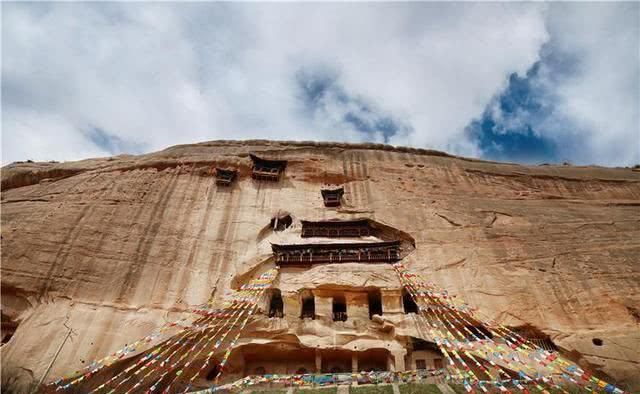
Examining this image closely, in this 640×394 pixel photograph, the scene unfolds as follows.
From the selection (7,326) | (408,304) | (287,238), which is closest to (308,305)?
(287,238)

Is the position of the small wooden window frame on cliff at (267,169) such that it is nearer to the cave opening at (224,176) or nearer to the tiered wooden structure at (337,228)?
the cave opening at (224,176)

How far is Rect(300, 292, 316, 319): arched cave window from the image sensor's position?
16.3 meters

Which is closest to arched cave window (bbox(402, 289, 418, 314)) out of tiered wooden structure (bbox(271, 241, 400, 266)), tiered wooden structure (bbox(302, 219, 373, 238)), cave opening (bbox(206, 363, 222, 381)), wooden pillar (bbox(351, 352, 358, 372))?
tiered wooden structure (bbox(271, 241, 400, 266))

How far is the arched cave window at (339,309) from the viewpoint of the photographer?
620 inches

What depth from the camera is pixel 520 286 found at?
1474 centimetres

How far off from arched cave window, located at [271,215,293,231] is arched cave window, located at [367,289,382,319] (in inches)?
230

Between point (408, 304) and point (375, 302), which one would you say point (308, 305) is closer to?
point (375, 302)

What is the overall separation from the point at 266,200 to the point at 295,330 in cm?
778

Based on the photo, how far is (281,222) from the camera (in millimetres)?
19578

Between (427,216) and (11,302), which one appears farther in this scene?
(427,216)

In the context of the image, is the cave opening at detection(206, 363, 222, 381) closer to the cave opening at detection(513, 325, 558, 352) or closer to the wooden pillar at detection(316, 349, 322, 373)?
the wooden pillar at detection(316, 349, 322, 373)

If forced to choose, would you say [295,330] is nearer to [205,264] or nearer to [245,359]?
[245,359]

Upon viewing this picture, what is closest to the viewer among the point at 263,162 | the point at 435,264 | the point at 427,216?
the point at 435,264

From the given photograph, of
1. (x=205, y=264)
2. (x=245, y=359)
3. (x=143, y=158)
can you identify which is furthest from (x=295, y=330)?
(x=143, y=158)
